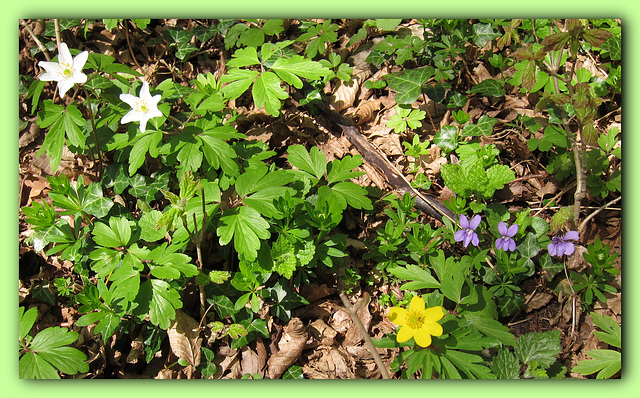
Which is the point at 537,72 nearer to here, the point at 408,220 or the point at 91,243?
the point at 408,220

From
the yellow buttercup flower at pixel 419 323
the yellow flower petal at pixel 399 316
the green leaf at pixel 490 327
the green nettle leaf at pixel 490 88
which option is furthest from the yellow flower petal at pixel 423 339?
the green nettle leaf at pixel 490 88

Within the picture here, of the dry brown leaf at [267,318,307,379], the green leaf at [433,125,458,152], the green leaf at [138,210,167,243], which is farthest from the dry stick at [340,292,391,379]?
the green leaf at [433,125,458,152]

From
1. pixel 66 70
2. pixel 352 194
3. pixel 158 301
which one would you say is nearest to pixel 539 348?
pixel 352 194

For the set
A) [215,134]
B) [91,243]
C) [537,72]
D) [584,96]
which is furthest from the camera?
[537,72]

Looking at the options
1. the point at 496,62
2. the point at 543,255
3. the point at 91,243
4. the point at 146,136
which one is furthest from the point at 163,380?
the point at 496,62

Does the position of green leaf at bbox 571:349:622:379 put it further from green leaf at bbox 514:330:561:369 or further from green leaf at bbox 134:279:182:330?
green leaf at bbox 134:279:182:330

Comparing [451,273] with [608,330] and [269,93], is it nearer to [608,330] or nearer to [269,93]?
[608,330]
